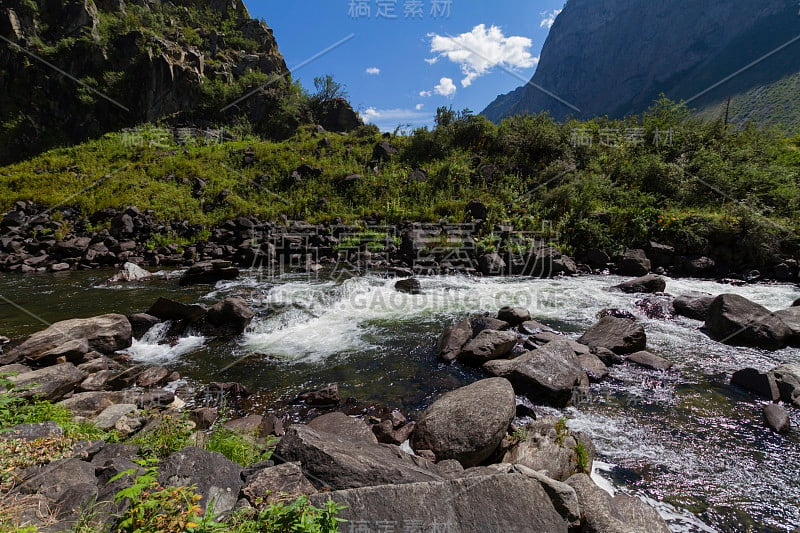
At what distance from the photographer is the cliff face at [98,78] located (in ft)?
110

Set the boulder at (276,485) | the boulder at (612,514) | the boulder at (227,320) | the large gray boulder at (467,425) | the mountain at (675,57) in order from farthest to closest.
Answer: the mountain at (675,57)
the boulder at (227,320)
the large gray boulder at (467,425)
the boulder at (612,514)
the boulder at (276,485)

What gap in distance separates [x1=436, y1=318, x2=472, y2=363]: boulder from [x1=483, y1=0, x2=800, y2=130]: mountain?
77.3 meters

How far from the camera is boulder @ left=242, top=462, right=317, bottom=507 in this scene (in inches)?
108

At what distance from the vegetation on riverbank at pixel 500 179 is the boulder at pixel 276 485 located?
15.0 m

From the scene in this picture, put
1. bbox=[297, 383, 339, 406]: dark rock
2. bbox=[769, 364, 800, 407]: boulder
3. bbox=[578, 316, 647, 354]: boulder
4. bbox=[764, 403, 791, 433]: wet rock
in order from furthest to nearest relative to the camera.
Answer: bbox=[578, 316, 647, 354]: boulder, bbox=[297, 383, 339, 406]: dark rock, bbox=[769, 364, 800, 407]: boulder, bbox=[764, 403, 791, 433]: wet rock

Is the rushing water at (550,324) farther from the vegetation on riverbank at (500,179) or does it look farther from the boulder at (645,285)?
the vegetation on riverbank at (500,179)

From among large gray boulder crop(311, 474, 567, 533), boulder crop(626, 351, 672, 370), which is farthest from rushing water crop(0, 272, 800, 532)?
large gray boulder crop(311, 474, 567, 533)

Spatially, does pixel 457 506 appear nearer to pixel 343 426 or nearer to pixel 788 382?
pixel 343 426

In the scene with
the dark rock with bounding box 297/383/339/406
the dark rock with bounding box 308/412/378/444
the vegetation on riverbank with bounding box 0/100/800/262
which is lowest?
the dark rock with bounding box 297/383/339/406

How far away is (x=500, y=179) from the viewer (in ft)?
69.5

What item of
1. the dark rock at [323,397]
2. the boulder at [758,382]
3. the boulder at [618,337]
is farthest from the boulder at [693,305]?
the dark rock at [323,397]

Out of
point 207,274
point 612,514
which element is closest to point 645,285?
point 612,514

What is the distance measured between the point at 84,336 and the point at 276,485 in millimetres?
7468

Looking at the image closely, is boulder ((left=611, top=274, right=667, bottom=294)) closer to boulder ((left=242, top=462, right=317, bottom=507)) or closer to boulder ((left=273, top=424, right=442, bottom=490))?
boulder ((left=273, top=424, right=442, bottom=490))
